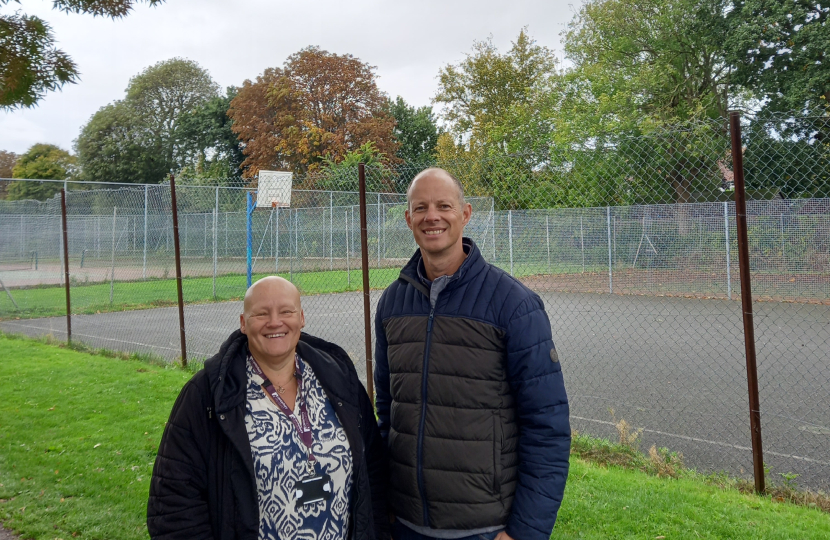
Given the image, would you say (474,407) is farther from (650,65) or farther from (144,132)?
(144,132)

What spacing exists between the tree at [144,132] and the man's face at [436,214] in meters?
47.6

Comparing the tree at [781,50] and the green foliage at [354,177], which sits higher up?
the tree at [781,50]

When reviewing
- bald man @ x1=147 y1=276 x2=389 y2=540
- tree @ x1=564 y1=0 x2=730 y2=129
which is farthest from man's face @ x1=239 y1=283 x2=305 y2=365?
tree @ x1=564 y1=0 x2=730 y2=129

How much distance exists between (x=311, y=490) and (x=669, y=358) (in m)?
8.05

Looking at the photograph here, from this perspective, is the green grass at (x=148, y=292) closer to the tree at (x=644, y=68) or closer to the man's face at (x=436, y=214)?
the tree at (x=644, y=68)

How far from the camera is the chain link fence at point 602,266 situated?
5.79 metres

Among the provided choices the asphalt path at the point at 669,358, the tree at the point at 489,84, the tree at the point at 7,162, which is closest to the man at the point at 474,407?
the asphalt path at the point at 669,358

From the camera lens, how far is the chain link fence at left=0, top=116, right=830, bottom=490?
5789 millimetres

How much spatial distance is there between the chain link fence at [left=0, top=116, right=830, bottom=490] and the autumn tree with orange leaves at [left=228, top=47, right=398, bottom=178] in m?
14.9

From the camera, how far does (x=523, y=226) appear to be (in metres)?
15.8

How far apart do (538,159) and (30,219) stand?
634 inches

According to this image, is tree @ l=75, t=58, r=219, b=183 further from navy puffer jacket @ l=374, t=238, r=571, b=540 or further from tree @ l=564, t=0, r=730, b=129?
navy puffer jacket @ l=374, t=238, r=571, b=540

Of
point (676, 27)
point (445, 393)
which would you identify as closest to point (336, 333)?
point (445, 393)

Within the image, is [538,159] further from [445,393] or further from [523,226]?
[523,226]
